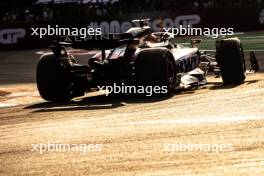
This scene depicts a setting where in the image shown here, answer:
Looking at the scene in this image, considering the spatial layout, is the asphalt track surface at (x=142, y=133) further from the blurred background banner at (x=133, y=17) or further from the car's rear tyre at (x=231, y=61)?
the blurred background banner at (x=133, y=17)

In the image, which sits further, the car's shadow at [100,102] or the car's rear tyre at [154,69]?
the car's rear tyre at [154,69]

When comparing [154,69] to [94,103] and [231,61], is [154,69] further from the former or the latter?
[231,61]

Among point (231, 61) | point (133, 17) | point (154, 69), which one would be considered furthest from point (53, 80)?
point (133, 17)

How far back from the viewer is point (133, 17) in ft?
91.3

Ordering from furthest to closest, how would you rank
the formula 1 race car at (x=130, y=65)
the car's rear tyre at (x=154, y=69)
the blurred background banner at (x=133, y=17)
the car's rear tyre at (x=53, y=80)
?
1. the blurred background banner at (x=133, y=17)
2. the car's rear tyre at (x=53, y=80)
3. the formula 1 race car at (x=130, y=65)
4. the car's rear tyre at (x=154, y=69)

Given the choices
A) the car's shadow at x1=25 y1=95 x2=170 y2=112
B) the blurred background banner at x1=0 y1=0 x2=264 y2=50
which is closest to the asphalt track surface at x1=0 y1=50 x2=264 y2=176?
the car's shadow at x1=25 y1=95 x2=170 y2=112

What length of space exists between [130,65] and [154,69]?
491 millimetres

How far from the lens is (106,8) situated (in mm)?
30344

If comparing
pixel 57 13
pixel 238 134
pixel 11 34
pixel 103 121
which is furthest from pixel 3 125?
pixel 57 13

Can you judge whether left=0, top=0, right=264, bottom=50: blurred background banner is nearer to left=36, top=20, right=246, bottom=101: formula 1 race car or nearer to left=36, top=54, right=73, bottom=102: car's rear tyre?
left=36, top=20, right=246, bottom=101: formula 1 race car

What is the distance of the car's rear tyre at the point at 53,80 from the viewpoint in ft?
35.3

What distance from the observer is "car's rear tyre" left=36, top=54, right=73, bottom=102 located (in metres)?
10.8

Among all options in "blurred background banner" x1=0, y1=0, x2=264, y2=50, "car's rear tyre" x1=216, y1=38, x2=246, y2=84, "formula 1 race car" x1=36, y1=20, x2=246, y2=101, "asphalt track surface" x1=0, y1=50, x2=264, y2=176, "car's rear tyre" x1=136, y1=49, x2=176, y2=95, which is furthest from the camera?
"blurred background banner" x1=0, y1=0, x2=264, y2=50

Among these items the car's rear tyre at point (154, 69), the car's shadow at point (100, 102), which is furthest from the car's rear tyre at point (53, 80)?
the car's rear tyre at point (154, 69)
